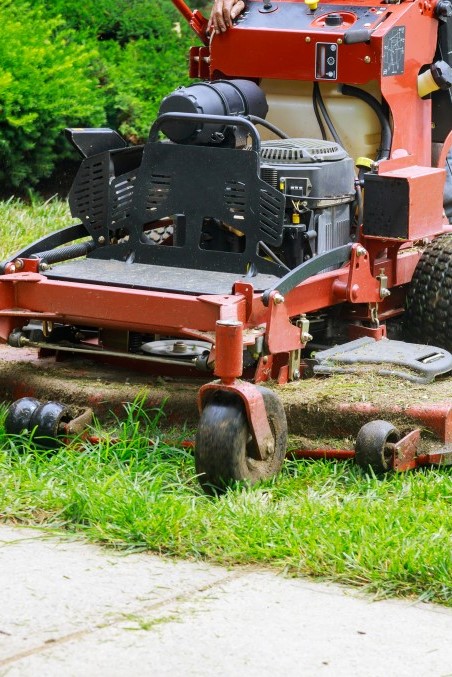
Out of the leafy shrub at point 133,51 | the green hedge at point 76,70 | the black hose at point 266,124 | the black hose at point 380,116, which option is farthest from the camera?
the leafy shrub at point 133,51

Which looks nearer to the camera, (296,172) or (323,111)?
(296,172)

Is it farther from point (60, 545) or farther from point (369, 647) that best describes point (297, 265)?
point (369, 647)

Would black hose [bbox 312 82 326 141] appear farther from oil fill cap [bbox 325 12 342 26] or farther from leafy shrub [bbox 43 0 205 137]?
leafy shrub [bbox 43 0 205 137]

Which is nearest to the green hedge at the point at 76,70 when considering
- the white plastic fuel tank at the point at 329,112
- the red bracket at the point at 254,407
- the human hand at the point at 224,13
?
the human hand at the point at 224,13

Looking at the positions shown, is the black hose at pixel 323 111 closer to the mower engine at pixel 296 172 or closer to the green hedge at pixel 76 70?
the mower engine at pixel 296 172

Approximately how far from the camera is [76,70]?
9.57 m

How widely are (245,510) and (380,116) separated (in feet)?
8.36

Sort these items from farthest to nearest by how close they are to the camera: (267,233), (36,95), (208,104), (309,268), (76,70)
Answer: (76,70)
(36,95)
(208,104)
(267,233)
(309,268)

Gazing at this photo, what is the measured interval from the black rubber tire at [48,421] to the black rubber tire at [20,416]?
20 millimetres

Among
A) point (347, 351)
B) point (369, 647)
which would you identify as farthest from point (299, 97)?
point (369, 647)

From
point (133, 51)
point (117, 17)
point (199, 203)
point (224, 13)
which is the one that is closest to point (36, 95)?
point (133, 51)

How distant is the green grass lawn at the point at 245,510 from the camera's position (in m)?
3.92

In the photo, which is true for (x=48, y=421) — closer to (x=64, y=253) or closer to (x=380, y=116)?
(x=64, y=253)

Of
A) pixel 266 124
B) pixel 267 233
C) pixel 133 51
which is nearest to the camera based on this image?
pixel 267 233
